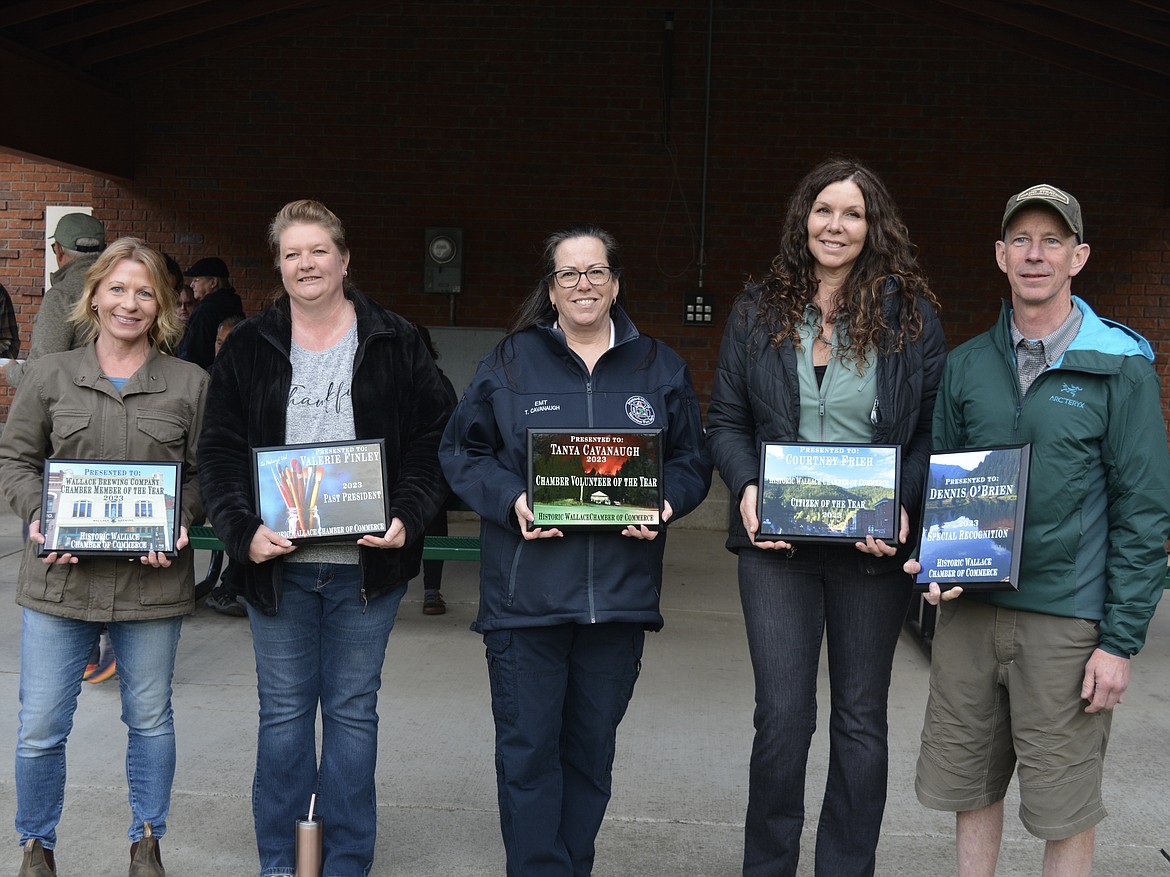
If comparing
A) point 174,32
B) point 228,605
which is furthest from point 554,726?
point 174,32

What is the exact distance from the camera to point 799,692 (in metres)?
3.05

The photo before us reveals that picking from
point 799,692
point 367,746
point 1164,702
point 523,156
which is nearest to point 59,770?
point 367,746

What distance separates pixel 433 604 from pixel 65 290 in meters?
2.54

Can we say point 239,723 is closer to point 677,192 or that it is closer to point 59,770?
point 59,770

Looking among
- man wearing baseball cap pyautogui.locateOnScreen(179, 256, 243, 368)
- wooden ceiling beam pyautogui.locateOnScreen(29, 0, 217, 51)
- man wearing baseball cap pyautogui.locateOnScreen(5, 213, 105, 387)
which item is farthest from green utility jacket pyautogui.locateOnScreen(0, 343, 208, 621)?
wooden ceiling beam pyautogui.locateOnScreen(29, 0, 217, 51)

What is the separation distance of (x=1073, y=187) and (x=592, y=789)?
25.0 feet

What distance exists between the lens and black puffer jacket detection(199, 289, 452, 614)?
3.15 metres

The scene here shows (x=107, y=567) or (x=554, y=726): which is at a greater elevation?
(x=107, y=567)

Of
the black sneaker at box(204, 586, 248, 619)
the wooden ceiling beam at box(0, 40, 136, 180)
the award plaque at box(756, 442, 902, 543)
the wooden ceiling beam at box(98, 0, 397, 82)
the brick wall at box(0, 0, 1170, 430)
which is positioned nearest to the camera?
the award plaque at box(756, 442, 902, 543)

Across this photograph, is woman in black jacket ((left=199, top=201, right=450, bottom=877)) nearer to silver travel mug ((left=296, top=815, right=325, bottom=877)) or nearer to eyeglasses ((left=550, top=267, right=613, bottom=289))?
silver travel mug ((left=296, top=815, right=325, bottom=877))

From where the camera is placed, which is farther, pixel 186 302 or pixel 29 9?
pixel 186 302

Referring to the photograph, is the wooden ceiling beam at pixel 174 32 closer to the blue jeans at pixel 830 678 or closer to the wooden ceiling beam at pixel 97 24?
the wooden ceiling beam at pixel 97 24

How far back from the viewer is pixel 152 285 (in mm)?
3322

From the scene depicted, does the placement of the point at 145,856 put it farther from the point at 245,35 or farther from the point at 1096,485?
the point at 245,35
